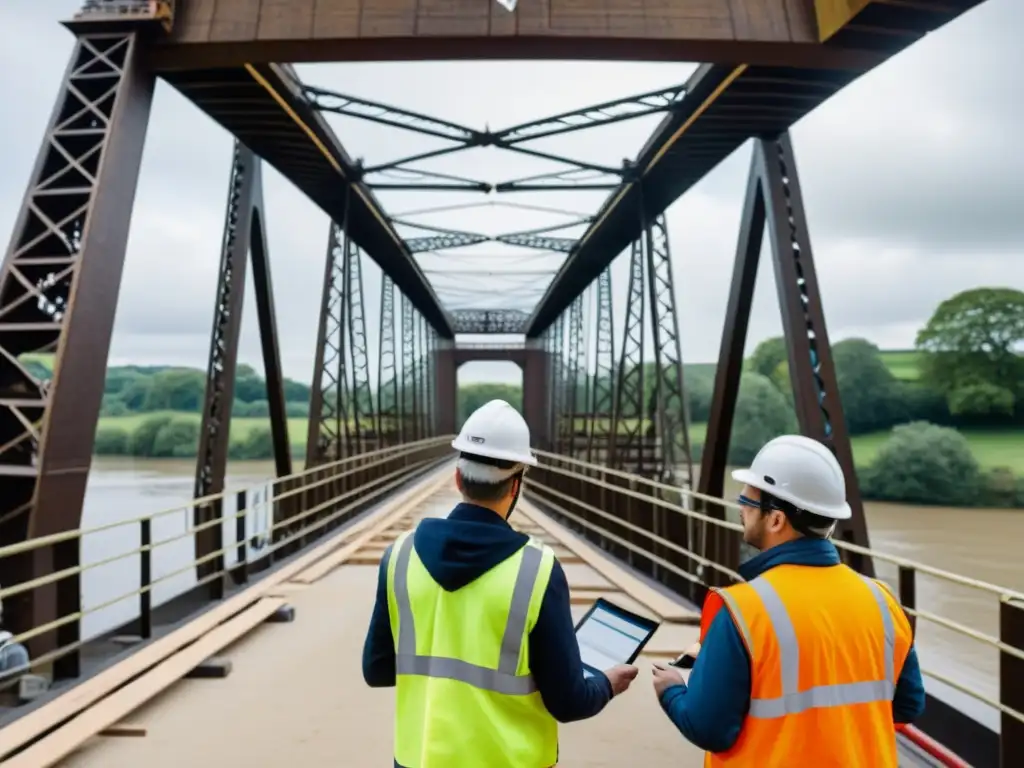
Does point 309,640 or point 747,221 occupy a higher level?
point 747,221

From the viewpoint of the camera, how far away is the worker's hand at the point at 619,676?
2160 millimetres

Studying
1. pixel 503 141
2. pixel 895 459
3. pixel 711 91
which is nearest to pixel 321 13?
pixel 711 91

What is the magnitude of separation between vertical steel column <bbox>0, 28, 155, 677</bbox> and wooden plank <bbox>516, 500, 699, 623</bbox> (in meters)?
4.59

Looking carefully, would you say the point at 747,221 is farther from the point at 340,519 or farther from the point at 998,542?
the point at 998,542

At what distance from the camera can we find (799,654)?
5.94 ft

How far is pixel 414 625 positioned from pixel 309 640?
14.2 feet

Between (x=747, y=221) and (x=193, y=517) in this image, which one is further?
(x=747, y=221)

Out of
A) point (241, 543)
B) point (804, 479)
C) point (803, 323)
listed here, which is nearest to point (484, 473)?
point (804, 479)

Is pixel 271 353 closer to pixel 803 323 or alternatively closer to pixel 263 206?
pixel 263 206

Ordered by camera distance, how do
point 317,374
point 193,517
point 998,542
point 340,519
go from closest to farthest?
point 193,517, point 340,519, point 317,374, point 998,542

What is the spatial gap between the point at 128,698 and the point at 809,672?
389 cm

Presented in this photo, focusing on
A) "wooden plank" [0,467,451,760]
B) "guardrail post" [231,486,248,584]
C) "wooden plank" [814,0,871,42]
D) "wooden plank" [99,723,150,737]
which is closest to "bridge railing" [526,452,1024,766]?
"wooden plank" [99,723,150,737]

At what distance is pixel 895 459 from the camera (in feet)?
119

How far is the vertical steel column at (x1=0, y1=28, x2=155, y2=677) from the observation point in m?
6.55
